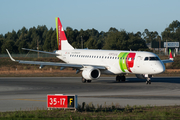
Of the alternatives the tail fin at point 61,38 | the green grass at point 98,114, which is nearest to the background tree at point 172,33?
the tail fin at point 61,38

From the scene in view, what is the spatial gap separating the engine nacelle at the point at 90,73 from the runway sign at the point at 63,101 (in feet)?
63.9

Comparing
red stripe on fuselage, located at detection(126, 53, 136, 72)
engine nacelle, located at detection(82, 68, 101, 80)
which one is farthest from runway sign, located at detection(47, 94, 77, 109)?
engine nacelle, located at detection(82, 68, 101, 80)

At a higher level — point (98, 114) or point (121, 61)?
point (121, 61)

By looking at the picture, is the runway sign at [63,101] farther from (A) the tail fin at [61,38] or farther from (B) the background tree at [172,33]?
(B) the background tree at [172,33]

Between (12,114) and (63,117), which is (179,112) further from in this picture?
(12,114)

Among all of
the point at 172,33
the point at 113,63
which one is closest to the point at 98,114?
the point at 113,63

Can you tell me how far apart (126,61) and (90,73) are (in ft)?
13.9

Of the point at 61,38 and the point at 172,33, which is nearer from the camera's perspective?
the point at 61,38

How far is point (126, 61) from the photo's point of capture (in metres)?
33.9

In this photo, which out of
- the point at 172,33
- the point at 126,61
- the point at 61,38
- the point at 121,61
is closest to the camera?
the point at 126,61

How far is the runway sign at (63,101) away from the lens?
48.9ft

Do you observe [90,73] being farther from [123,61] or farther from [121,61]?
[123,61]

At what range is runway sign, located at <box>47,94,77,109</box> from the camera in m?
14.9

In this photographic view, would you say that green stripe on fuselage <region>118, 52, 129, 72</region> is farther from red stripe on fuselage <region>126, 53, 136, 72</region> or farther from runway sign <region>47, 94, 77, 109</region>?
runway sign <region>47, 94, 77, 109</region>
